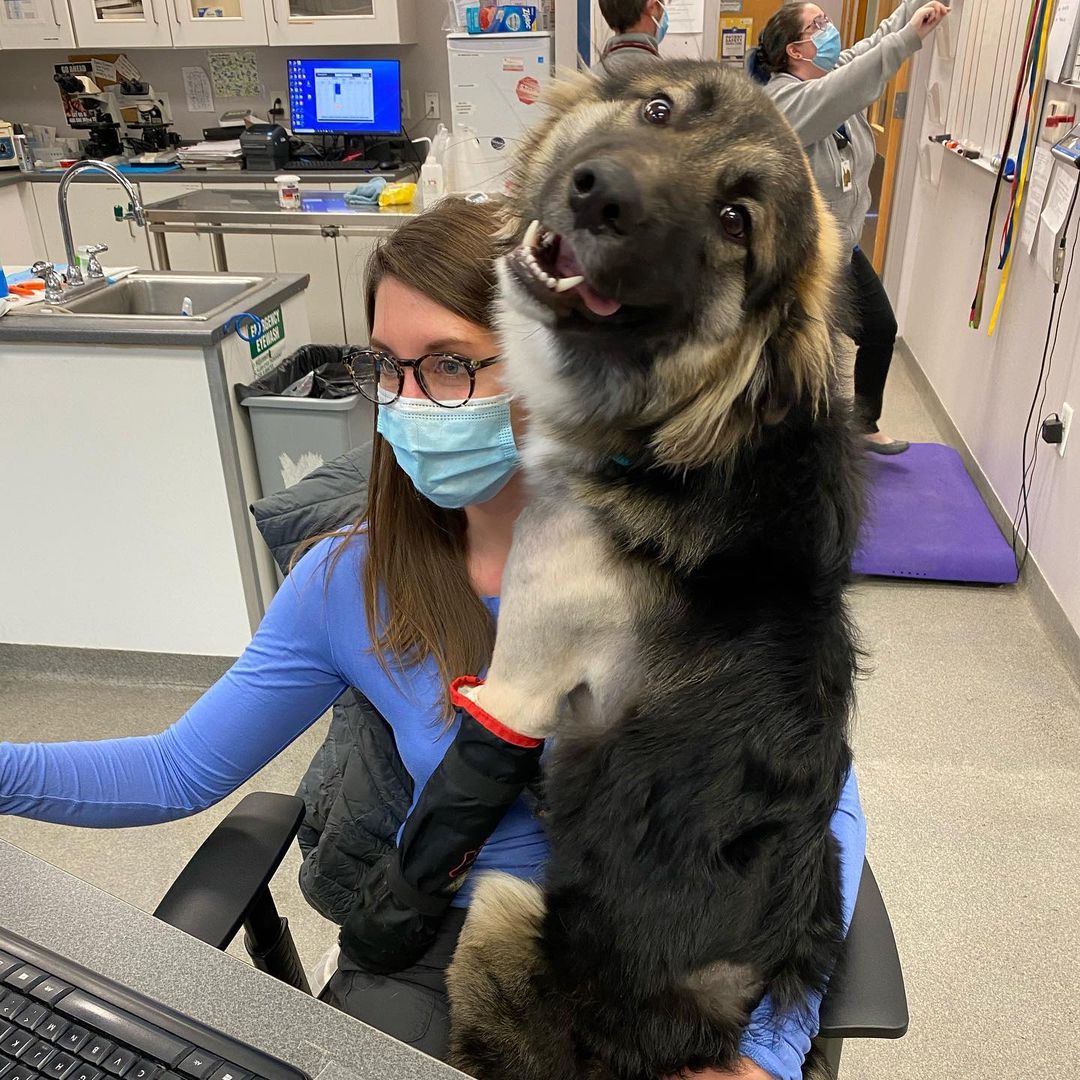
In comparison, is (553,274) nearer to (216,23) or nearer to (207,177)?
Result: (207,177)

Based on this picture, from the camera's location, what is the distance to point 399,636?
1139 mm

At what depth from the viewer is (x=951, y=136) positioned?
4582 millimetres

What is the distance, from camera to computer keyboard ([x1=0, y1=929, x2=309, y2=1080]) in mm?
695

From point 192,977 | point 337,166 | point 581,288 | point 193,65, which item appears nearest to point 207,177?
point 337,166

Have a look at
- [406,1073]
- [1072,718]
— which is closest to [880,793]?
[1072,718]

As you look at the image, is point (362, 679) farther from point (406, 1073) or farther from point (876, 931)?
point (876, 931)

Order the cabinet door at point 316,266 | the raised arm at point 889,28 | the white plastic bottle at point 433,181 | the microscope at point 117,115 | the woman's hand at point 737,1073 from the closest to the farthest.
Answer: the woman's hand at point 737,1073
the raised arm at point 889,28
the white plastic bottle at point 433,181
the cabinet door at point 316,266
the microscope at point 117,115

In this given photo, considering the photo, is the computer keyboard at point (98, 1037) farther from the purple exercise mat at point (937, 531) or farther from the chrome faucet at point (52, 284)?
the purple exercise mat at point (937, 531)

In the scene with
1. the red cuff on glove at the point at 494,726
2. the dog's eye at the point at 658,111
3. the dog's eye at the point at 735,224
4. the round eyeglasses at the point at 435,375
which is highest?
the dog's eye at the point at 658,111

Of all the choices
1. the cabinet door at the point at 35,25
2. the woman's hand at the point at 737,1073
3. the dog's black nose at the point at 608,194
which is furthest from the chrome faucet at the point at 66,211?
the cabinet door at the point at 35,25

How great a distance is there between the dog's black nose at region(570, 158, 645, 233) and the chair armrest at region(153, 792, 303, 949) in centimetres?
79

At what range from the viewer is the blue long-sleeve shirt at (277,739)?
1099 millimetres

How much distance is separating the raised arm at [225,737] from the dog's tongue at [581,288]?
49 cm

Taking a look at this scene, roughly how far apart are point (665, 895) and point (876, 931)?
0.93 ft
